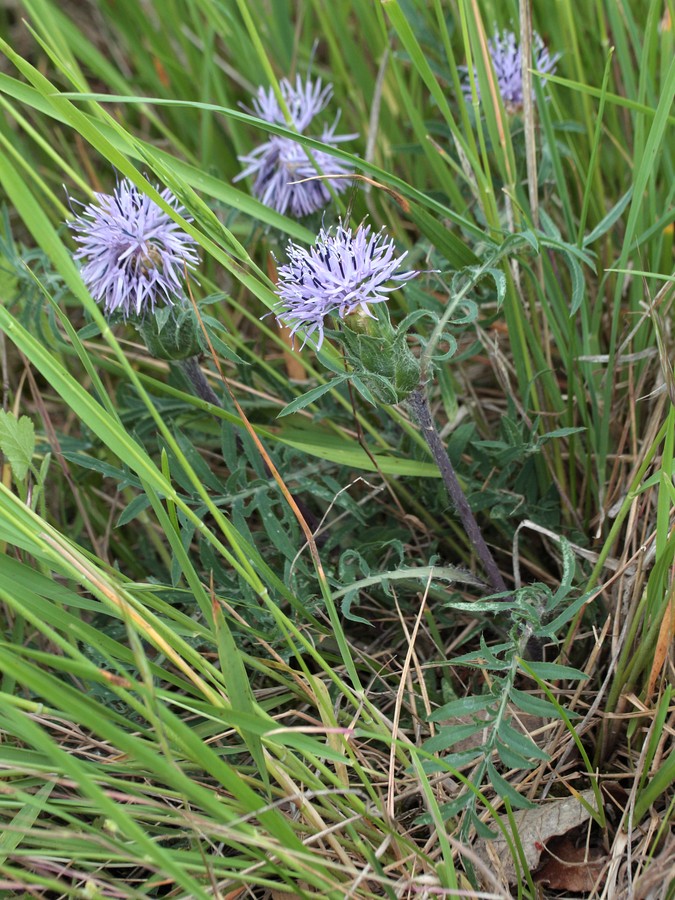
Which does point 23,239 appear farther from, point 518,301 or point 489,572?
point 489,572

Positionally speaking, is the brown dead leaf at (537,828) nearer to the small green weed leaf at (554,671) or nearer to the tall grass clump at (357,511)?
the tall grass clump at (357,511)

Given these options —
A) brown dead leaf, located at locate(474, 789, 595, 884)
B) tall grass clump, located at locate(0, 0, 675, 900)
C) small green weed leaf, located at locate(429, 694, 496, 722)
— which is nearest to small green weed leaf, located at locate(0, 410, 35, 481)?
tall grass clump, located at locate(0, 0, 675, 900)

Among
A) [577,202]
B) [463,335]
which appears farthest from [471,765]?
[577,202]

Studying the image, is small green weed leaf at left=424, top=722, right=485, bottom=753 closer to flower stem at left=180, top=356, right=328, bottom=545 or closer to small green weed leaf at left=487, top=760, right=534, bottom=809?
small green weed leaf at left=487, top=760, right=534, bottom=809

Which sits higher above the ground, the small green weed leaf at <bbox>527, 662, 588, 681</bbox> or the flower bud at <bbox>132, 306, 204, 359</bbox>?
the flower bud at <bbox>132, 306, 204, 359</bbox>

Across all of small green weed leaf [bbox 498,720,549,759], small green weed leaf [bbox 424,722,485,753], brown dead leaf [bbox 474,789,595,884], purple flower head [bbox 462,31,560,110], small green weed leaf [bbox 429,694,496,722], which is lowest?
brown dead leaf [bbox 474,789,595,884]

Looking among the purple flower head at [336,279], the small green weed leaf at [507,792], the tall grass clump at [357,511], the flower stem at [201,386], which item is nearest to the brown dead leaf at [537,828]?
the tall grass clump at [357,511]

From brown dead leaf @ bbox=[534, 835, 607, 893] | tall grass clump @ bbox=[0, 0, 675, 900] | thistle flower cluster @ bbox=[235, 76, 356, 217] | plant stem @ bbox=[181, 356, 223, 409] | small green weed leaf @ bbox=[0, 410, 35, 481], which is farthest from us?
thistle flower cluster @ bbox=[235, 76, 356, 217]
